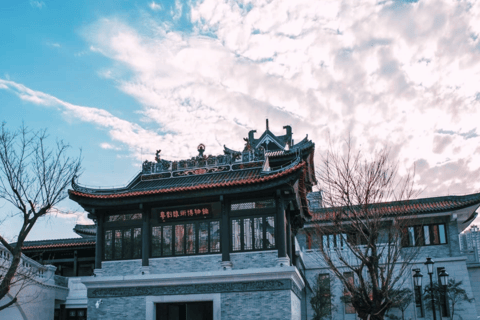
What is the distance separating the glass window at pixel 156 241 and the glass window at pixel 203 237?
145 cm

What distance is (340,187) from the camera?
13672 mm

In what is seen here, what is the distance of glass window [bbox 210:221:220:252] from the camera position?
1684 cm

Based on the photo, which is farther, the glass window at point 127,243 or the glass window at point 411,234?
the glass window at point 411,234

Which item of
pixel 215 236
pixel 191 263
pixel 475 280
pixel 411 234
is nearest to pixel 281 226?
pixel 215 236

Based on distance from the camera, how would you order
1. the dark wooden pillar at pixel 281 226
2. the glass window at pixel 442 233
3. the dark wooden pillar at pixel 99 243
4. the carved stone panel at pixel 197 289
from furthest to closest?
the glass window at pixel 442 233 → the dark wooden pillar at pixel 99 243 → the dark wooden pillar at pixel 281 226 → the carved stone panel at pixel 197 289

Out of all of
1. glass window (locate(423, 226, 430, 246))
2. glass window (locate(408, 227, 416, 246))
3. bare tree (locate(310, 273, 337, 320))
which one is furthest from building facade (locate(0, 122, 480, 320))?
glass window (locate(423, 226, 430, 246))

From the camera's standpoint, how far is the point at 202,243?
1700 cm

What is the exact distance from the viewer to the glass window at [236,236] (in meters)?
16.6

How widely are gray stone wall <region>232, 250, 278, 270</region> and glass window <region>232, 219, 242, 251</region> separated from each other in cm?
21

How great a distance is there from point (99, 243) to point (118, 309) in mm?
2448

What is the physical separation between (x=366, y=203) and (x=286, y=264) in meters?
3.97

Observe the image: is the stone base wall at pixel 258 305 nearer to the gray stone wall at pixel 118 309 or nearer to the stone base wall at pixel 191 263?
the stone base wall at pixel 191 263

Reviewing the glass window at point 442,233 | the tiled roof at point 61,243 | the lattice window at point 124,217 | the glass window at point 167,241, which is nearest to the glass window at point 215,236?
the glass window at point 167,241

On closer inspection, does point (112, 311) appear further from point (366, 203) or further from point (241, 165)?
point (366, 203)
